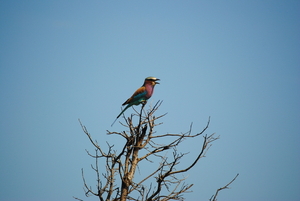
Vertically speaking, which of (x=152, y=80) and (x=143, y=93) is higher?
(x=152, y=80)

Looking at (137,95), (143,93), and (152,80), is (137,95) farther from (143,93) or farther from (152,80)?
(152,80)

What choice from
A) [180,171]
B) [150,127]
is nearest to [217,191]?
[180,171]

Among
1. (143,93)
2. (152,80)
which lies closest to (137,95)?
(143,93)

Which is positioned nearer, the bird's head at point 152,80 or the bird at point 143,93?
the bird at point 143,93

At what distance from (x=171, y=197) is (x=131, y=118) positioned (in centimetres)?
124

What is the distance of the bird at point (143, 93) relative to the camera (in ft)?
20.8

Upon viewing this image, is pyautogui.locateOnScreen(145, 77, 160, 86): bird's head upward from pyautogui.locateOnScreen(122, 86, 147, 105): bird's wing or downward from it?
upward

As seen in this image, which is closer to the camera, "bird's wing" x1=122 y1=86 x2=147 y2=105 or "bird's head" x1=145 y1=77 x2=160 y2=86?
"bird's wing" x1=122 y1=86 x2=147 y2=105

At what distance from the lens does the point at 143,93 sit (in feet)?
21.3

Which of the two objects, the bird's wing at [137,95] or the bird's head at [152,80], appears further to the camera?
the bird's head at [152,80]

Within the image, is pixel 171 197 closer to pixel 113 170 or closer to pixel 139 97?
pixel 113 170

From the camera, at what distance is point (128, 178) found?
14.3 feet

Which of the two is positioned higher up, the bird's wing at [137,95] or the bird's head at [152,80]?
the bird's head at [152,80]

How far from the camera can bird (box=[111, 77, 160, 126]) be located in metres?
6.34
